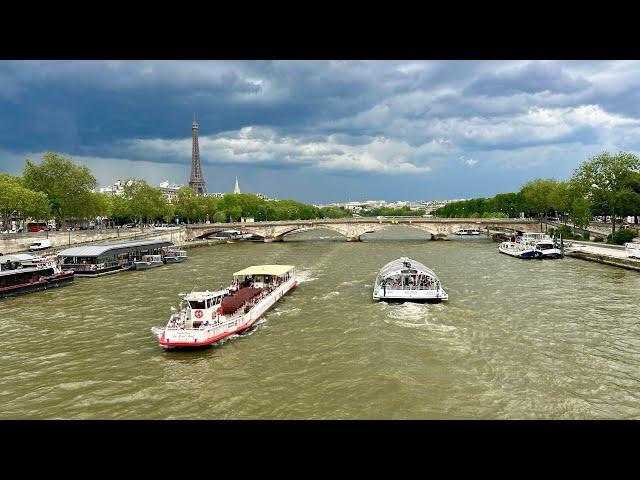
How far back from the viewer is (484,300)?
88.6 ft

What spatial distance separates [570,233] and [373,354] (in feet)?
178

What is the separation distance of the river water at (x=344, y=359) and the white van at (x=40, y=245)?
19203mm

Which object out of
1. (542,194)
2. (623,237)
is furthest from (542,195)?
(623,237)

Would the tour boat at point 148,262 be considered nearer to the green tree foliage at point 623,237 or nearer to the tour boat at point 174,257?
the tour boat at point 174,257

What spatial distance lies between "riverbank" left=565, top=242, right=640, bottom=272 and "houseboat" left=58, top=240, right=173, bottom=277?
4410 centimetres

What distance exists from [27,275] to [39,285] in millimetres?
1146

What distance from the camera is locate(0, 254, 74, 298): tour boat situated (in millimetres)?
31688

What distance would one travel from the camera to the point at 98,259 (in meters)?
41.3

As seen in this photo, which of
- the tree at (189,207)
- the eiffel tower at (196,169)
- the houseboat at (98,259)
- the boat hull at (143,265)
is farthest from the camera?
the eiffel tower at (196,169)

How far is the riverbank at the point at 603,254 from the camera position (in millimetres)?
38081

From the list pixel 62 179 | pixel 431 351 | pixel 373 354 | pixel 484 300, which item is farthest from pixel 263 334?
pixel 62 179

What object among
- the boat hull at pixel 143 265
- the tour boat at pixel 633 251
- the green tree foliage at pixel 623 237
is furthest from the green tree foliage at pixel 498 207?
the boat hull at pixel 143 265

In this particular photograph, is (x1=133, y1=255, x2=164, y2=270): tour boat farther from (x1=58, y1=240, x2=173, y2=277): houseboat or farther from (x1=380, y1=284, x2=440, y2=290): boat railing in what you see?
(x1=380, y1=284, x2=440, y2=290): boat railing

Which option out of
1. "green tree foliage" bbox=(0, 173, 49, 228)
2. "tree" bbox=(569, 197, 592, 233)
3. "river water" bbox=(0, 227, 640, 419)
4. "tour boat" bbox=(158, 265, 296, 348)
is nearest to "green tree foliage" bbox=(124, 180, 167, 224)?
"green tree foliage" bbox=(0, 173, 49, 228)
